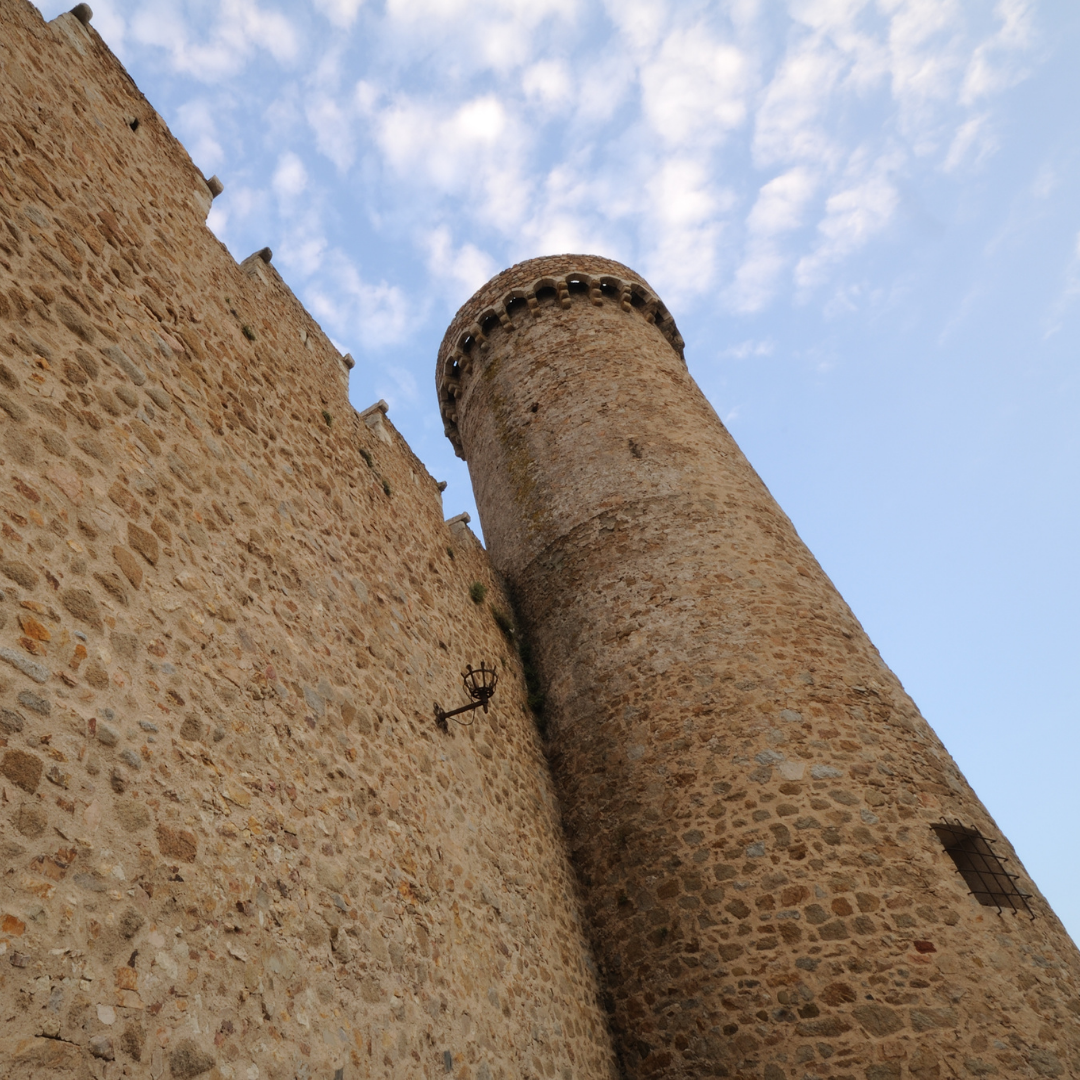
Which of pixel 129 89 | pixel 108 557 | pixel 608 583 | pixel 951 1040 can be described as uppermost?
pixel 129 89

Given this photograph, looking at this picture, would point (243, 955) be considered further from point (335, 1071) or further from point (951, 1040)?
point (951, 1040)

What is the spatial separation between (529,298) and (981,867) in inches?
333

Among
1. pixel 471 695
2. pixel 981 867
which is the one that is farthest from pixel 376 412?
pixel 981 867

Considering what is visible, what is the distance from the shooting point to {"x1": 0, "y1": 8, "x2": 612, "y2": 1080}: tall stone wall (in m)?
2.80

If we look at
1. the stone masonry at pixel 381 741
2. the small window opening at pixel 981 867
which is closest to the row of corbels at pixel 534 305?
the stone masonry at pixel 381 741

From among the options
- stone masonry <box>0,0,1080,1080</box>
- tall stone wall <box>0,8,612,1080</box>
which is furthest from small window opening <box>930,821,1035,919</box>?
tall stone wall <box>0,8,612,1080</box>

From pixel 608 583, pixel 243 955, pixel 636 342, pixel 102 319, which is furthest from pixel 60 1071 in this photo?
pixel 636 342

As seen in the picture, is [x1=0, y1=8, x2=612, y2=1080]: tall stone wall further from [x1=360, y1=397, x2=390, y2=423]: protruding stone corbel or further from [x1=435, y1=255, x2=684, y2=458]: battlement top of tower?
[x1=435, y1=255, x2=684, y2=458]: battlement top of tower

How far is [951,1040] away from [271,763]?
450 cm

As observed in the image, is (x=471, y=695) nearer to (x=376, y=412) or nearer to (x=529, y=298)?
(x=376, y=412)

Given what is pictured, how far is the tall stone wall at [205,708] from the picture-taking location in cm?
280

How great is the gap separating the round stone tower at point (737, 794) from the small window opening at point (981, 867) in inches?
0.7

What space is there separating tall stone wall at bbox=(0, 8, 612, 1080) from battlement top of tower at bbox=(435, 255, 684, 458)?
484 centimetres

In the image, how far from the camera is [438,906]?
484 cm
